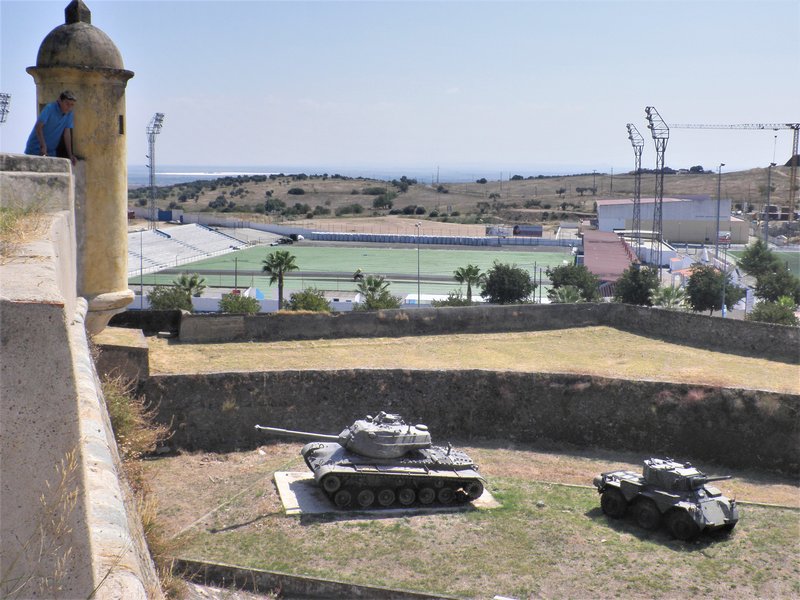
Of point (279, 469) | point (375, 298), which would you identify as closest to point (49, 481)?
point (279, 469)

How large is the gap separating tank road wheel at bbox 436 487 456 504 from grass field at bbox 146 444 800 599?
1.64ft

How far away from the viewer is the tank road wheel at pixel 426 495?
1664 centimetres

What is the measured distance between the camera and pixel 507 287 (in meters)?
49.4

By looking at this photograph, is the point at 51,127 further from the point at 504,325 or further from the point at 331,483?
the point at 504,325

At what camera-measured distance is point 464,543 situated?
14984 millimetres

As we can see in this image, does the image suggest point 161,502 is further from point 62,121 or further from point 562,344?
point 562,344

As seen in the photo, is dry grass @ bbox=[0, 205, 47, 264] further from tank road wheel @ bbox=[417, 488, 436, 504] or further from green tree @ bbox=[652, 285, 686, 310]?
green tree @ bbox=[652, 285, 686, 310]

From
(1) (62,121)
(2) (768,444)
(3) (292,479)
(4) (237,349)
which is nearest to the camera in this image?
(1) (62,121)

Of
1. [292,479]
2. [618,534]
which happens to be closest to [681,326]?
[618,534]

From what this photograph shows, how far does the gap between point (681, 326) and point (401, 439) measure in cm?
1235

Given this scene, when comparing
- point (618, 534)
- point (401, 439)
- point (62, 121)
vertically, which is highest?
point (62, 121)

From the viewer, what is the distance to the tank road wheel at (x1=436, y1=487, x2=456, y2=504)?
658 inches

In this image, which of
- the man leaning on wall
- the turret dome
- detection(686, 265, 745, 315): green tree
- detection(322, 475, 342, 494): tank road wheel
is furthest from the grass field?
detection(686, 265, 745, 315): green tree

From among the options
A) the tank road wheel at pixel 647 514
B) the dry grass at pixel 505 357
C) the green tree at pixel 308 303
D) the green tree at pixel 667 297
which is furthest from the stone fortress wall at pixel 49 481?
the green tree at pixel 667 297
